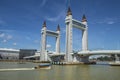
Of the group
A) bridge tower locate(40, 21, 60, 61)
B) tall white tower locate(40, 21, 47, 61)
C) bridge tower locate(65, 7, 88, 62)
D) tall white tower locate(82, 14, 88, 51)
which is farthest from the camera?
bridge tower locate(40, 21, 60, 61)

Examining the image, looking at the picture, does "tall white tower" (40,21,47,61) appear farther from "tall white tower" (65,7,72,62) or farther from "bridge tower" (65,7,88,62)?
"tall white tower" (65,7,72,62)

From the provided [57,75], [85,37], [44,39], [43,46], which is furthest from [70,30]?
[57,75]

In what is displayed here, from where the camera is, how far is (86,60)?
113 m

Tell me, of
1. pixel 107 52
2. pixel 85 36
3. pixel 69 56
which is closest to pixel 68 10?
pixel 85 36

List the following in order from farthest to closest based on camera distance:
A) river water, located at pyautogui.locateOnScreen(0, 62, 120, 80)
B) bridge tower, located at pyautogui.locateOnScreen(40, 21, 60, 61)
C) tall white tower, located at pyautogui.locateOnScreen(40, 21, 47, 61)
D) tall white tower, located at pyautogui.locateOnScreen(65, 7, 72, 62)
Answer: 1. bridge tower, located at pyautogui.locateOnScreen(40, 21, 60, 61)
2. tall white tower, located at pyautogui.locateOnScreen(40, 21, 47, 61)
3. tall white tower, located at pyautogui.locateOnScreen(65, 7, 72, 62)
4. river water, located at pyautogui.locateOnScreen(0, 62, 120, 80)

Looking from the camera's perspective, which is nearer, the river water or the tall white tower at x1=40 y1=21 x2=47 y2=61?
the river water

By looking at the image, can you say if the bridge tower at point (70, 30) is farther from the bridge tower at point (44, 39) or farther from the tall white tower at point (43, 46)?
the tall white tower at point (43, 46)

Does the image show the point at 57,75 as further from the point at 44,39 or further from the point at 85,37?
the point at 44,39

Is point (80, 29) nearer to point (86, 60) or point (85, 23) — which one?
point (85, 23)

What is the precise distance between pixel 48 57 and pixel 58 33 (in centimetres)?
2174

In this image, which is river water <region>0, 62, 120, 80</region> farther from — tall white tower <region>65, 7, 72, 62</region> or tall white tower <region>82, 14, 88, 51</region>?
tall white tower <region>82, 14, 88, 51</region>

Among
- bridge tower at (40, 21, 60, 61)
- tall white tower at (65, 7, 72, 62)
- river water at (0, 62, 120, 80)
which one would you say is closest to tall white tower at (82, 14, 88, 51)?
tall white tower at (65, 7, 72, 62)

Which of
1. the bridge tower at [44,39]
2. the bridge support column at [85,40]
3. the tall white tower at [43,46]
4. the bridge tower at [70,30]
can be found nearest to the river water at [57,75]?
the bridge tower at [70,30]

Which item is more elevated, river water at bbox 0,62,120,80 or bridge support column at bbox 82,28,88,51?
bridge support column at bbox 82,28,88,51
